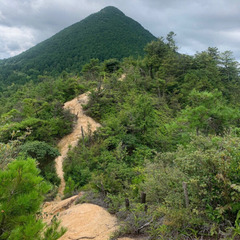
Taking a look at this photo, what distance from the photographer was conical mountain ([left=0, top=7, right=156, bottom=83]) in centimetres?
5641

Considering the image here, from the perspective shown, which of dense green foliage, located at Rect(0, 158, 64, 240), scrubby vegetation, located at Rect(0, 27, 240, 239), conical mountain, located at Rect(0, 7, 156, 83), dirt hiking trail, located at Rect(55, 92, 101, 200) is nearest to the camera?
dense green foliage, located at Rect(0, 158, 64, 240)

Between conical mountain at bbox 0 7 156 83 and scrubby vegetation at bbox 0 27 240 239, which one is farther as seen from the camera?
conical mountain at bbox 0 7 156 83

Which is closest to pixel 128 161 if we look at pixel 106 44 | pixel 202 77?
pixel 202 77

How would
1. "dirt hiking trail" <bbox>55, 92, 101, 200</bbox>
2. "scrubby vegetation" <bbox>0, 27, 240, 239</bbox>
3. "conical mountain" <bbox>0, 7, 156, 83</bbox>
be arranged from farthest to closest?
"conical mountain" <bbox>0, 7, 156, 83</bbox>
"dirt hiking trail" <bbox>55, 92, 101, 200</bbox>
"scrubby vegetation" <bbox>0, 27, 240, 239</bbox>

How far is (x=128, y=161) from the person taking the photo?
40.6 ft

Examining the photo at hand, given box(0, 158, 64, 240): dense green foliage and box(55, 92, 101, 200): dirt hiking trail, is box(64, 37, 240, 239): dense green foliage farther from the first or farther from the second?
box(0, 158, 64, 240): dense green foliage

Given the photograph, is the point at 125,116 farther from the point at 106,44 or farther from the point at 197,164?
the point at 106,44

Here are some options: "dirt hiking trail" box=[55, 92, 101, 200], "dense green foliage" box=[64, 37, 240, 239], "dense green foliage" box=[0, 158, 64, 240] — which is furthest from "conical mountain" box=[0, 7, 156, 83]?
"dense green foliage" box=[0, 158, 64, 240]

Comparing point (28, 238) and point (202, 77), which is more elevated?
point (202, 77)

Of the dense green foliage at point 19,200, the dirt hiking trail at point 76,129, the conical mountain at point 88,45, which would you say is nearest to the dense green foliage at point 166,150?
the dirt hiking trail at point 76,129

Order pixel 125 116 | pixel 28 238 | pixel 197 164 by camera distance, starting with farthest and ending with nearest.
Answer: pixel 125 116 < pixel 197 164 < pixel 28 238

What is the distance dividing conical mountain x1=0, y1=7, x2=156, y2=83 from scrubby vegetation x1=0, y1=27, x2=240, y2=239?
91.0 ft

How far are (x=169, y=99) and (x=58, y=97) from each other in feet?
41.7

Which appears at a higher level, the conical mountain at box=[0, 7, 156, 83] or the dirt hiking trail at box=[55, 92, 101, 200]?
the conical mountain at box=[0, 7, 156, 83]
